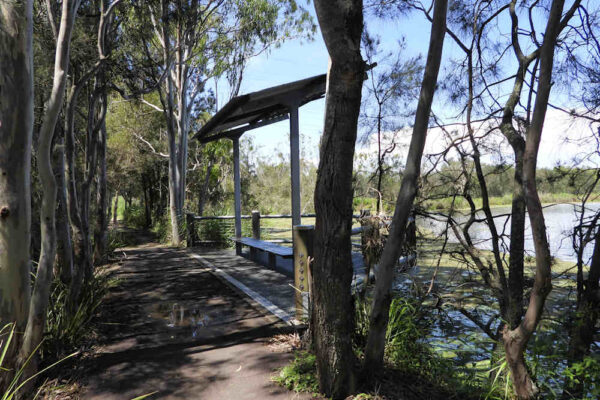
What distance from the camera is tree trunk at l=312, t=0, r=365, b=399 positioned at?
2.67m

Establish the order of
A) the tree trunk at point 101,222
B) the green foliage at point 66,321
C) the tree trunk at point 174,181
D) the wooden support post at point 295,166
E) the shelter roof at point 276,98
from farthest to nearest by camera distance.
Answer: the tree trunk at point 174,181
the tree trunk at point 101,222
the wooden support post at point 295,166
the shelter roof at point 276,98
the green foliage at point 66,321

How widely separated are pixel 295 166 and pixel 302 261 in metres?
1.98

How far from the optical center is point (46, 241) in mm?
3340

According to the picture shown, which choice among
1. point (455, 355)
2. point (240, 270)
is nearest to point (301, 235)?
point (455, 355)

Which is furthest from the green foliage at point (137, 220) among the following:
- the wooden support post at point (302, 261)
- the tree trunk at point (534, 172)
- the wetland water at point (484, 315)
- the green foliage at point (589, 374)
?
the tree trunk at point (534, 172)

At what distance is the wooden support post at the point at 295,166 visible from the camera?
590 centimetres

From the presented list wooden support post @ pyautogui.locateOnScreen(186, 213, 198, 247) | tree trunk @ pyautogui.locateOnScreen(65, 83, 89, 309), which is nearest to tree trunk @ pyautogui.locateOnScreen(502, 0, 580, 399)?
tree trunk @ pyautogui.locateOnScreen(65, 83, 89, 309)

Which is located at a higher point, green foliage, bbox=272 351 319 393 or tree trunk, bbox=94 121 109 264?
tree trunk, bbox=94 121 109 264

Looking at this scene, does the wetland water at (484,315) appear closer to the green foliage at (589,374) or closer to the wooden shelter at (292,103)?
the green foliage at (589,374)

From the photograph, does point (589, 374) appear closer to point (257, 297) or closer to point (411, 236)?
point (411, 236)

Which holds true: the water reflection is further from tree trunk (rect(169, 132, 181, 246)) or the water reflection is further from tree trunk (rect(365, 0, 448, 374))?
tree trunk (rect(169, 132, 181, 246))

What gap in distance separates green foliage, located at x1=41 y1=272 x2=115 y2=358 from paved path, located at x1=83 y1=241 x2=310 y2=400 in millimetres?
225

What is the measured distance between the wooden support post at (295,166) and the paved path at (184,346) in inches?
57.5

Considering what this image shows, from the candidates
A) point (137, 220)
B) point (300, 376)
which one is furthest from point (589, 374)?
point (137, 220)
